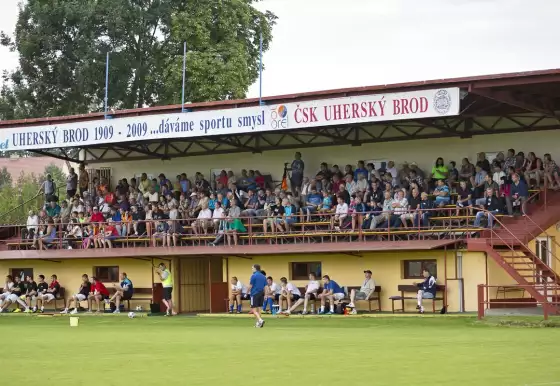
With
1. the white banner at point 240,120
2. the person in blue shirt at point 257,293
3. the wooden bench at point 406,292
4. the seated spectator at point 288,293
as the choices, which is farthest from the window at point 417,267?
the person in blue shirt at point 257,293

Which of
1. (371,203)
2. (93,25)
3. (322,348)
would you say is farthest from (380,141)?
(93,25)

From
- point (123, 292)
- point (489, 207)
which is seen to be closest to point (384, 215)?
point (489, 207)

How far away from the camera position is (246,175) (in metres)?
38.5

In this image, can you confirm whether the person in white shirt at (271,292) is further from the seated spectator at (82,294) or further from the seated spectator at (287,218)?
the seated spectator at (82,294)

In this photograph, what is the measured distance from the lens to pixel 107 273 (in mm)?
39656

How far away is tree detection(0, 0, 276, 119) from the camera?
54.7 metres

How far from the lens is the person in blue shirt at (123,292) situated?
3684 cm

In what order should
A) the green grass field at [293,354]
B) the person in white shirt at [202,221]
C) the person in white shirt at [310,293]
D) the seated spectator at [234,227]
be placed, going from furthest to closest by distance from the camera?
the person in white shirt at [202,221] < the seated spectator at [234,227] < the person in white shirt at [310,293] < the green grass field at [293,354]

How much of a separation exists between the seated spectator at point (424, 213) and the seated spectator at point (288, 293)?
4.28m

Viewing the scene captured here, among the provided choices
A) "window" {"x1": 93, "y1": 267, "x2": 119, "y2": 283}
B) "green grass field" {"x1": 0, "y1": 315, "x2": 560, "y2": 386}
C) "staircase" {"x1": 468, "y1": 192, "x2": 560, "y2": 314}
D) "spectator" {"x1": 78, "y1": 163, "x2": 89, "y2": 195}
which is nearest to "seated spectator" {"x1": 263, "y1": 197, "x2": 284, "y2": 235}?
"green grass field" {"x1": 0, "y1": 315, "x2": 560, "y2": 386}

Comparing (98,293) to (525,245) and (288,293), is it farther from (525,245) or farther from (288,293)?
(525,245)

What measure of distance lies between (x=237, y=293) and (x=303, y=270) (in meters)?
2.21

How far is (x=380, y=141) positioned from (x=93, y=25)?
24.7 meters

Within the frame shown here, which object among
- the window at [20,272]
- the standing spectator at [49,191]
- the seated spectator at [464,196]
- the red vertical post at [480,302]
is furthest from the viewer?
the standing spectator at [49,191]
